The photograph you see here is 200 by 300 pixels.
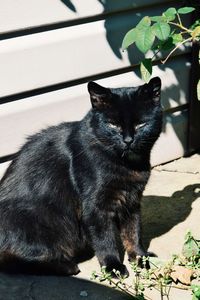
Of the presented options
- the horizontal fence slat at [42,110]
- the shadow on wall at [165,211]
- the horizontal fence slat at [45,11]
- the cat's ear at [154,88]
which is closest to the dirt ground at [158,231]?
the shadow on wall at [165,211]

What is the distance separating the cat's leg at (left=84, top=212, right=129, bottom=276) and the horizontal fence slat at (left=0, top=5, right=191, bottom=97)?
3.84 ft

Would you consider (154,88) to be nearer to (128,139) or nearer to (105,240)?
(128,139)

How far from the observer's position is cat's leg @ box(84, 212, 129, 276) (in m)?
3.47

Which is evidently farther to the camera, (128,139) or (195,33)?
(195,33)

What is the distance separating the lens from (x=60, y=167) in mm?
3547

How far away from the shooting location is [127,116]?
3330 mm

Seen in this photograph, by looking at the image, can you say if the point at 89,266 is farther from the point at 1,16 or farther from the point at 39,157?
the point at 1,16

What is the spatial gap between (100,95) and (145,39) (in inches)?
15.3

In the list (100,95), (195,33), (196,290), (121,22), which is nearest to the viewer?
(196,290)

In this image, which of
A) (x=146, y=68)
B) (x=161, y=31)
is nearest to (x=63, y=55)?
(x=146, y=68)

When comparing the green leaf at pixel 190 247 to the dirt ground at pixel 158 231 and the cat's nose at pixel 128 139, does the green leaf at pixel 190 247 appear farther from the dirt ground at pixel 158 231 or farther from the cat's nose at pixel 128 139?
the cat's nose at pixel 128 139

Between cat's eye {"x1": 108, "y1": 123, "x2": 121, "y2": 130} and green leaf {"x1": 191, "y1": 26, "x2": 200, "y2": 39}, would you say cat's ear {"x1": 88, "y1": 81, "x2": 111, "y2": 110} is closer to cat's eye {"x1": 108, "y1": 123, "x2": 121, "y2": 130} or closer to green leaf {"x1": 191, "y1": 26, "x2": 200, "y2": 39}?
cat's eye {"x1": 108, "y1": 123, "x2": 121, "y2": 130}

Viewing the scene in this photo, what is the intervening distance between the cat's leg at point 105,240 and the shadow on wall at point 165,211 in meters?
0.37

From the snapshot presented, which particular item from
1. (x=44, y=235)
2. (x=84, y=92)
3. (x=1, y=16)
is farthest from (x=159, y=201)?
(x=1, y=16)
